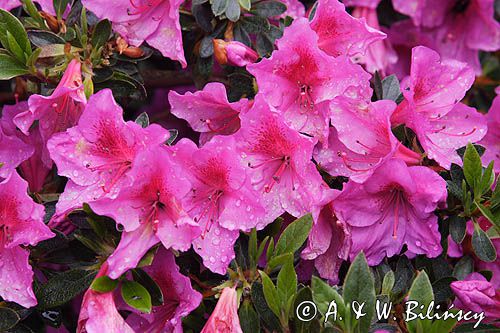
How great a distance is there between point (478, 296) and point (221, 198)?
1.53ft

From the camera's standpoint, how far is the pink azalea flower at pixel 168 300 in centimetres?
129

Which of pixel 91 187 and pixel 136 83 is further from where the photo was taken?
pixel 136 83

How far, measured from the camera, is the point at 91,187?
135cm

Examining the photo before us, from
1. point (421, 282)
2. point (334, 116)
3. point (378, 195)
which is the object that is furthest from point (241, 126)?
point (421, 282)

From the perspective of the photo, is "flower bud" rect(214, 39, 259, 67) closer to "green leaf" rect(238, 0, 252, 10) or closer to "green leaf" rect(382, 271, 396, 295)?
"green leaf" rect(238, 0, 252, 10)

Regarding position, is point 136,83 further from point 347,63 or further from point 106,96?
point 347,63

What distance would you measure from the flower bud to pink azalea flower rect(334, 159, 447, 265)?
1.05ft

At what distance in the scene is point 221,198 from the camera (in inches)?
53.7

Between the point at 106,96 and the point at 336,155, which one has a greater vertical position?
the point at 106,96

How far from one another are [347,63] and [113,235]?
499 mm

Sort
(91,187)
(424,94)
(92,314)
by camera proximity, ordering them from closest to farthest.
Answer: (92,314) → (91,187) → (424,94)

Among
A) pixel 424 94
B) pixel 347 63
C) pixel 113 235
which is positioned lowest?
pixel 113 235

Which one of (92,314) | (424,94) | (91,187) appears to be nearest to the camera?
(92,314)

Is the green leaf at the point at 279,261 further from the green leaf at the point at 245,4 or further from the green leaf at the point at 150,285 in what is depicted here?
the green leaf at the point at 245,4
